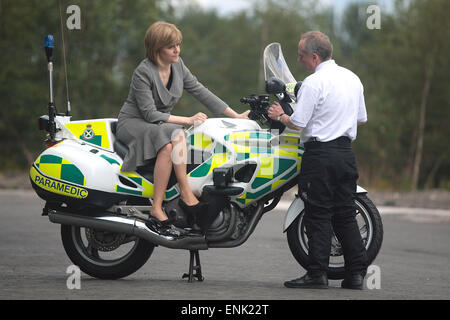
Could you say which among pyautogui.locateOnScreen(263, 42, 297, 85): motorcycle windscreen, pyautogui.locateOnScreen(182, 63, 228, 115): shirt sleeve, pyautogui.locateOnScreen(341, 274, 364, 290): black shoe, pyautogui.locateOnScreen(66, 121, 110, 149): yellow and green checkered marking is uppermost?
pyautogui.locateOnScreen(263, 42, 297, 85): motorcycle windscreen

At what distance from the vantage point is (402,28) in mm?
26953

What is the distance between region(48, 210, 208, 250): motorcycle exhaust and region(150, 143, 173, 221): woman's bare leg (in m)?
0.17

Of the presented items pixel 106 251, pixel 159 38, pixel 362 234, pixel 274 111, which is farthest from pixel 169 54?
pixel 362 234

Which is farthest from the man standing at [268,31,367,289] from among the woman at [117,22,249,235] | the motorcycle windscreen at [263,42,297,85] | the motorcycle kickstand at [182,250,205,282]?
the motorcycle kickstand at [182,250,205,282]

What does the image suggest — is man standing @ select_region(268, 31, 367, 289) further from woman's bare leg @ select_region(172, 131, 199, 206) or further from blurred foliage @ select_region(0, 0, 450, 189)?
blurred foliage @ select_region(0, 0, 450, 189)

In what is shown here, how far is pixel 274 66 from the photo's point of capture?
6965 millimetres

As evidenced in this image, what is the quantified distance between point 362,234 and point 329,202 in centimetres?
45

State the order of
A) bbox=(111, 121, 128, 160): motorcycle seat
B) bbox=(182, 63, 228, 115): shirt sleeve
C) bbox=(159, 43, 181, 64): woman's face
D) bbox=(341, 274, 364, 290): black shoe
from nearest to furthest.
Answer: bbox=(341, 274, 364, 290): black shoe < bbox=(159, 43, 181, 64): woman's face < bbox=(111, 121, 128, 160): motorcycle seat < bbox=(182, 63, 228, 115): shirt sleeve

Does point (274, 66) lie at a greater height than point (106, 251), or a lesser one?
greater

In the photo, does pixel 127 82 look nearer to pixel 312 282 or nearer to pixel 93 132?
pixel 93 132

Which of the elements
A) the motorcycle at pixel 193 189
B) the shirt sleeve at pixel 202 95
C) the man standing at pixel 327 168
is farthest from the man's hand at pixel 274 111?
the shirt sleeve at pixel 202 95

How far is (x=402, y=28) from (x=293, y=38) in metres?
19.7

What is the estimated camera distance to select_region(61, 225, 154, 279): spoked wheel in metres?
6.81
